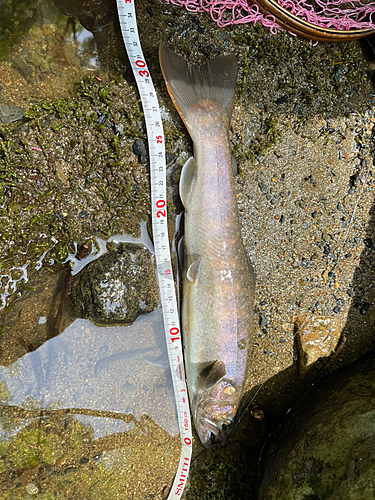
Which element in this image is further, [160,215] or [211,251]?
[160,215]

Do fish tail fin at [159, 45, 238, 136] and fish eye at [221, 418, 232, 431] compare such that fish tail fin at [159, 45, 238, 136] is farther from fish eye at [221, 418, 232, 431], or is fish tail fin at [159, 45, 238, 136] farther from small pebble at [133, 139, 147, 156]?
fish eye at [221, 418, 232, 431]

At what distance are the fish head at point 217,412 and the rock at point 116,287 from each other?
1.04m

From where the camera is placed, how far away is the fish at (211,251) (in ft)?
10.1

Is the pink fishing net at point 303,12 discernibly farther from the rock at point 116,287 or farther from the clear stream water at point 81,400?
the rock at point 116,287

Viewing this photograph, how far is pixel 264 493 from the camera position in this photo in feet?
10.2

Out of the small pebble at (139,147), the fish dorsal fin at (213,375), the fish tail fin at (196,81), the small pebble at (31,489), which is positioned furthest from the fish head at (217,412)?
the fish tail fin at (196,81)

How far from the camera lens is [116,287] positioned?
309cm

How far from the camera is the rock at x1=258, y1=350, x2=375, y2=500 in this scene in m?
2.66

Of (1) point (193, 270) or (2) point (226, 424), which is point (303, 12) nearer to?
(1) point (193, 270)

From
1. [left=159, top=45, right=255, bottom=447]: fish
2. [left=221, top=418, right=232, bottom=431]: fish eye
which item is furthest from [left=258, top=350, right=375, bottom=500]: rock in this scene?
[left=159, top=45, right=255, bottom=447]: fish

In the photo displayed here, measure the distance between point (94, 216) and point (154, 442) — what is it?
2339 mm

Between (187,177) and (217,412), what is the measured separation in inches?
91.0

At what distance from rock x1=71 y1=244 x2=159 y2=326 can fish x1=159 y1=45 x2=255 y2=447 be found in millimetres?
403

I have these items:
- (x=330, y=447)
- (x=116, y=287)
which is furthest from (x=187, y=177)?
(x=330, y=447)
